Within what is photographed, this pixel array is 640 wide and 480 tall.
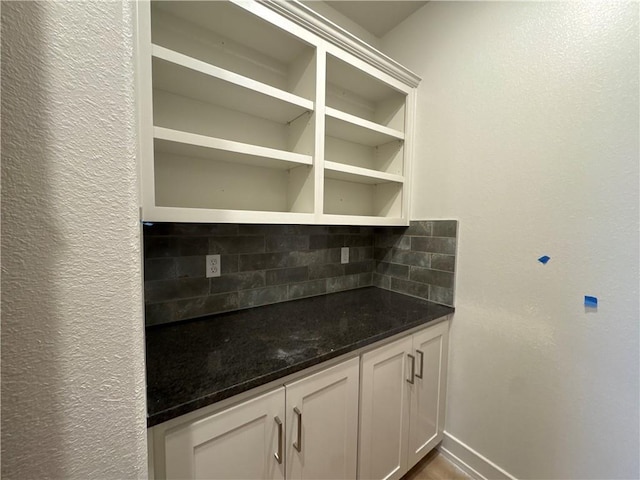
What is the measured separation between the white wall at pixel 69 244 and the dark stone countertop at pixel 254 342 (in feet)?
1.08

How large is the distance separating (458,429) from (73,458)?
1.71 metres

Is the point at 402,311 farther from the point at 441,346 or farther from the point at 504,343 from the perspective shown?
the point at 504,343

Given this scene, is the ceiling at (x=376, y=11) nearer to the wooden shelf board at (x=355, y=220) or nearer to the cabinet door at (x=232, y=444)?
the wooden shelf board at (x=355, y=220)

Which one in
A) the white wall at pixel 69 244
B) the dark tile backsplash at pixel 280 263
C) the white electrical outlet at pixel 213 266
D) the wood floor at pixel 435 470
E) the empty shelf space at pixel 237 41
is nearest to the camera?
the white wall at pixel 69 244

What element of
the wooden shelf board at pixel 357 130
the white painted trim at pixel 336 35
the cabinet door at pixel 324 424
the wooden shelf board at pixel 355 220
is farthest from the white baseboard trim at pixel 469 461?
the white painted trim at pixel 336 35

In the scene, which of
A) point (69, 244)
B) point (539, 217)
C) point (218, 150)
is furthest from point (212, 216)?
point (539, 217)

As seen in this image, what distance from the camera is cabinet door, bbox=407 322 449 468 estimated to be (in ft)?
4.06

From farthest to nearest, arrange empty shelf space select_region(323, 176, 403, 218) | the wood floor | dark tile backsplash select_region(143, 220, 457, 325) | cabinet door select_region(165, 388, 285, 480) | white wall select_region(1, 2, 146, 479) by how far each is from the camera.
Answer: empty shelf space select_region(323, 176, 403, 218) < the wood floor < dark tile backsplash select_region(143, 220, 457, 325) < cabinet door select_region(165, 388, 285, 480) < white wall select_region(1, 2, 146, 479)

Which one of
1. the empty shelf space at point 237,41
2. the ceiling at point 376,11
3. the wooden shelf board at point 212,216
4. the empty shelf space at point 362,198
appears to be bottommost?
the wooden shelf board at point 212,216

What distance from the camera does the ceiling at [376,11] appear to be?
145cm

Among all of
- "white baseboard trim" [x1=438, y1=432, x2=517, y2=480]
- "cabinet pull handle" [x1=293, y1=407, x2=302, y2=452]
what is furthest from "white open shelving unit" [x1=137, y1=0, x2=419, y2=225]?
"white baseboard trim" [x1=438, y1=432, x2=517, y2=480]

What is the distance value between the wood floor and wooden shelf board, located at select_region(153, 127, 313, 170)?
5.63 ft

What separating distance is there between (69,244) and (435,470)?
1883 mm

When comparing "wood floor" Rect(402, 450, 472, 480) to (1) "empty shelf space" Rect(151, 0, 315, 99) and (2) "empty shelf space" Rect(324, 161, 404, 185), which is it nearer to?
(2) "empty shelf space" Rect(324, 161, 404, 185)
